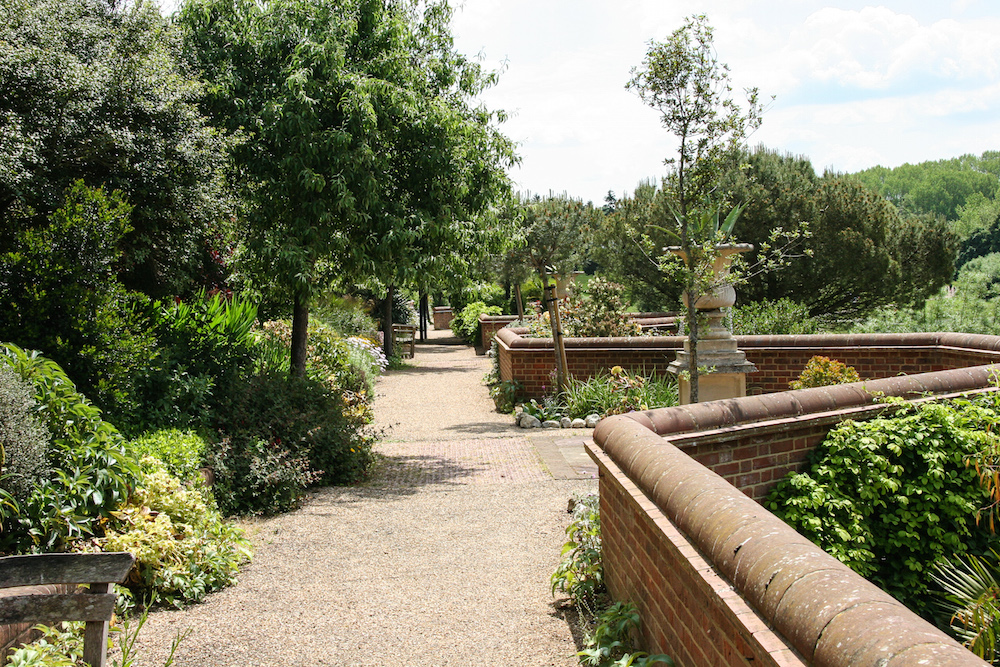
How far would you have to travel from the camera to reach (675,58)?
6.68 meters

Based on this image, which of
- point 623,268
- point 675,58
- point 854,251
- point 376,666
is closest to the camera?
Answer: point 376,666

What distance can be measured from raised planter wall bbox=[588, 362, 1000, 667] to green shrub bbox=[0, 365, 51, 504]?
298 centimetres

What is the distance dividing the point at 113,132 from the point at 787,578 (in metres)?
5.78

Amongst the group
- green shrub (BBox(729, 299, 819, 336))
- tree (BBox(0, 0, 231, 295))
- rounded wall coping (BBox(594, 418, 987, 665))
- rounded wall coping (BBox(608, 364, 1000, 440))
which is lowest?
rounded wall coping (BBox(594, 418, 987, 665))

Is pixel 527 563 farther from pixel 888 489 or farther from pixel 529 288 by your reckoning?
pixel 529 288

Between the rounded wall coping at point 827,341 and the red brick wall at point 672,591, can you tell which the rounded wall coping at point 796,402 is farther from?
the rounded wall coping at point 827,341

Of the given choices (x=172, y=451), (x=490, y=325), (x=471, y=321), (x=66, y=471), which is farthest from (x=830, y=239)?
(x=66, y=471)

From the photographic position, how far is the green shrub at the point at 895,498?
14.9 feet

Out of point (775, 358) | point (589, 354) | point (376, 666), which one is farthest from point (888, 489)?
point (589, 354)

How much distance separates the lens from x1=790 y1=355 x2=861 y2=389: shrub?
30.1 feet

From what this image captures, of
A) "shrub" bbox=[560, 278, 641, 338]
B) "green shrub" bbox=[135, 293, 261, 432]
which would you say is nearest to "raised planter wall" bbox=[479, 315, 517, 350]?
"shrub" bbox=[560, 278, 641, 338]

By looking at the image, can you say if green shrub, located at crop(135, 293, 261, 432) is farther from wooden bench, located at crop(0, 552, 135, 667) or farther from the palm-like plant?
the palm-like plant

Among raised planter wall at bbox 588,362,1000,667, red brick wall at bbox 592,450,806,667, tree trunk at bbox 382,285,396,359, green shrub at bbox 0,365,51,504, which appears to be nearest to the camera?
raised planter wall at bbox 588,362,1000,667

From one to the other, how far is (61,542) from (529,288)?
30780mm
